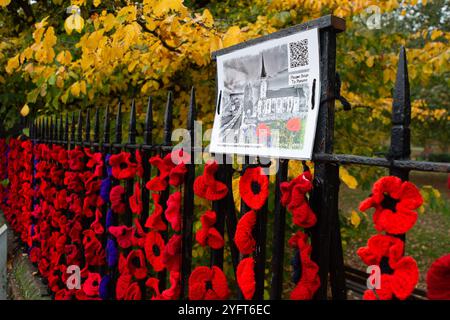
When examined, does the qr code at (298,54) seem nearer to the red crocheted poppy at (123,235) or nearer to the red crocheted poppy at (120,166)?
the red crocheted poppy at (120,166)

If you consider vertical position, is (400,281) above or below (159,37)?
below

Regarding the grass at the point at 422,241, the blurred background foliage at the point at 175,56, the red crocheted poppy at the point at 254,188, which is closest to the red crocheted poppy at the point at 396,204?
the red crocheted poppy at the point at 254,188

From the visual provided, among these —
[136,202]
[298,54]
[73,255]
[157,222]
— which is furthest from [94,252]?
[298,54]

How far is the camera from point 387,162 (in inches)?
46.3

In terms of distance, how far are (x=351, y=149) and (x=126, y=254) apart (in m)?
2.48

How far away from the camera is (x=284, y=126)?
4.80ft

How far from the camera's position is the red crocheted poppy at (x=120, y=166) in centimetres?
230

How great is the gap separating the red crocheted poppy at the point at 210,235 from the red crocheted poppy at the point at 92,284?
121 centimetres

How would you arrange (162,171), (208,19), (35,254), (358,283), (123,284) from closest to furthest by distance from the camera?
1. (162,171)
2. (123,284)
3. (208,19)
4. (35,254)
5. (358,283)

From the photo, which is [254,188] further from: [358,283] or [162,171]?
[358,283]

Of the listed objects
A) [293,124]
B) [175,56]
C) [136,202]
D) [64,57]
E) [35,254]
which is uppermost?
[175,56]

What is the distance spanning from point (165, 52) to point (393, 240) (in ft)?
7.45

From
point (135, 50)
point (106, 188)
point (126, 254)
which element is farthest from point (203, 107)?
point (126, 254)

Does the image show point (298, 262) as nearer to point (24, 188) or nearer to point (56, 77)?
point (56, 77)
